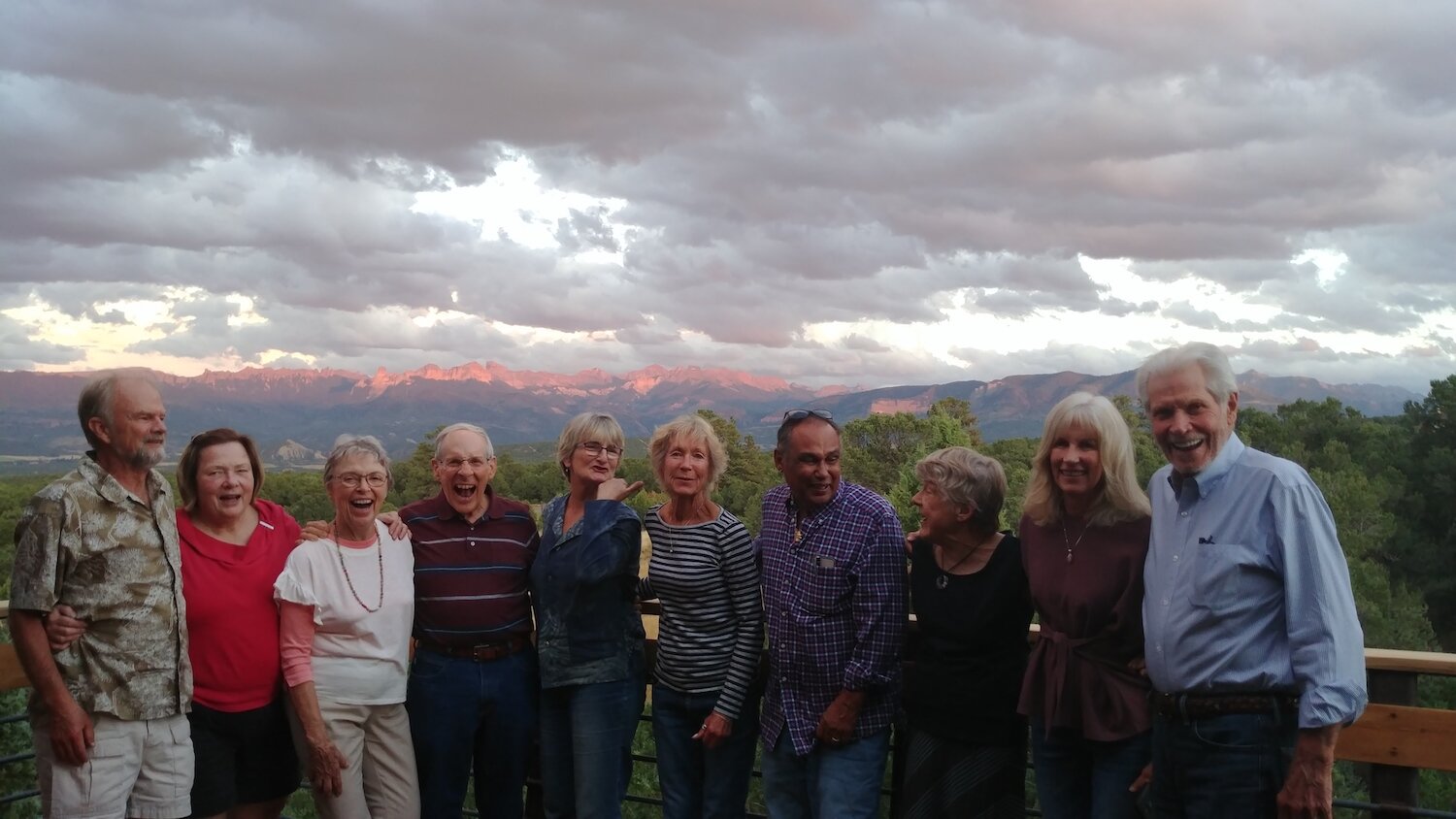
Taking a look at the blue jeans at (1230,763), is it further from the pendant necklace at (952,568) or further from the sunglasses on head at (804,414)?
the sunglasses on head at (804,414)

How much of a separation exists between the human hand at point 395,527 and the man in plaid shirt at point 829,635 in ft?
4.13

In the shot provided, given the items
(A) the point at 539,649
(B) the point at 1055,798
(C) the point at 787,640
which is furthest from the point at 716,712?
(B) the point at 1055,798

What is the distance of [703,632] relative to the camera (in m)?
3.42

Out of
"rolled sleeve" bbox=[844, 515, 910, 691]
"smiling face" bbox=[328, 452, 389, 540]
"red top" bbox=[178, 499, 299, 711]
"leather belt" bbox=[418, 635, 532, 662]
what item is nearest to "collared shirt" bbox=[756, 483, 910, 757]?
"rolled sleeve" bbox=[844, 515, 910, 691]

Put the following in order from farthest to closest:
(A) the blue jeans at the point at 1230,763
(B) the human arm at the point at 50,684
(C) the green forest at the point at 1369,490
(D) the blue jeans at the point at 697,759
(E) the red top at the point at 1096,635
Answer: (C) the green forest at the point at 1369,490 < (D) the blue jeans at the point at 697,759 < (B) the human arm at the point at 50,684 < (E) the red top at the point at 1096,635 < (A) the blue jeans at the point at 1230,763

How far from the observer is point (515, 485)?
47656 mm

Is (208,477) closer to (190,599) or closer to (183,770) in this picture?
(190,599)

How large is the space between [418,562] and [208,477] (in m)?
0.71

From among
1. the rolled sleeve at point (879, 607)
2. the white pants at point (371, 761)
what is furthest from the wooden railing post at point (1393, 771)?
the white pants at point (371, 761)

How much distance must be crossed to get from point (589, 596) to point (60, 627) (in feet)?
5.01

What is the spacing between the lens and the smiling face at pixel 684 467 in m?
3.42

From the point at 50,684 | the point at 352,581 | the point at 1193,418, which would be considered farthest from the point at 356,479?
the point at 1193,418

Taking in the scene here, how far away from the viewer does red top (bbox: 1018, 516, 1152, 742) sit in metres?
2.88

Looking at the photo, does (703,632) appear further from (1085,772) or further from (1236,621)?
(1236,621)
